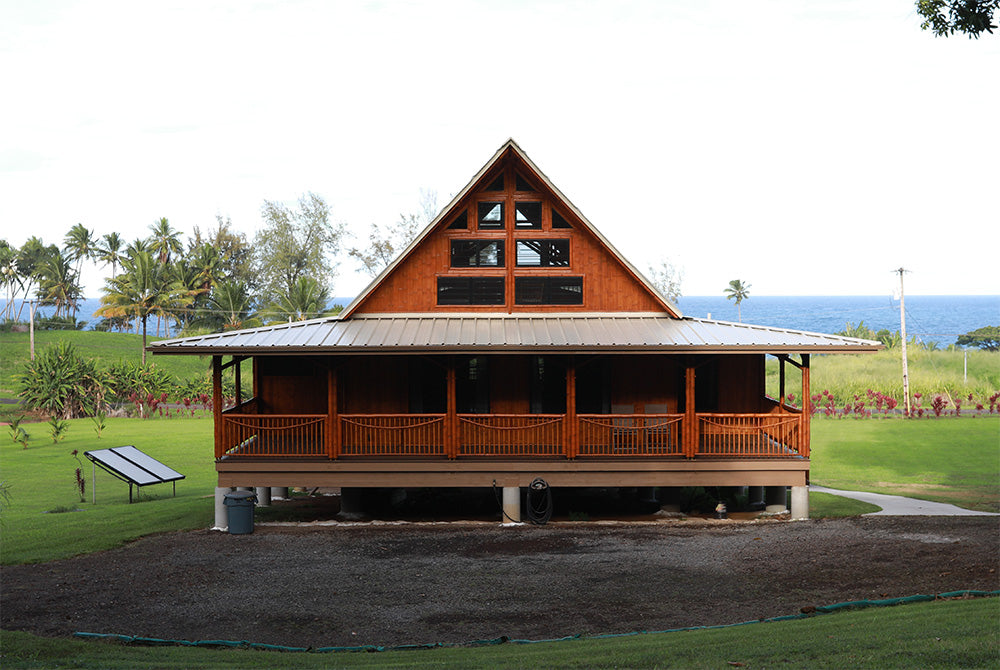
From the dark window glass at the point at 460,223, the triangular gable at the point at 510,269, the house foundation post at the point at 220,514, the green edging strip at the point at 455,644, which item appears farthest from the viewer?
the dark window glass at the point at 460,223

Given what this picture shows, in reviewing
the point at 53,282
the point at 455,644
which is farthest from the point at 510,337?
the point at 53,282

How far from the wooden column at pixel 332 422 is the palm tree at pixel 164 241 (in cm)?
7881

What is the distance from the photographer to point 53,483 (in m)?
26.4

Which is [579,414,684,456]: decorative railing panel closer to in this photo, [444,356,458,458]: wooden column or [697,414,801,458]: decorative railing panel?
[697,414,801,458]: decorative railing panel

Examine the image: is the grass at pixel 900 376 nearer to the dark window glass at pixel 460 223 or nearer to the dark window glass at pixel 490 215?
the dark window glass at pixel 490 215

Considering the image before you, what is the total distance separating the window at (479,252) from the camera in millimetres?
22141

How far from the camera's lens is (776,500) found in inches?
823

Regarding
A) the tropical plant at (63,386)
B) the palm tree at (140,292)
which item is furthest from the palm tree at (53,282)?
the tropical plant at (63,386)

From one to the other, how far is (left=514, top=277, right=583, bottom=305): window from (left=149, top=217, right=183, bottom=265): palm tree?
77999 mm

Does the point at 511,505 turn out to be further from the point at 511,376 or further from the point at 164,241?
the point at 164,241

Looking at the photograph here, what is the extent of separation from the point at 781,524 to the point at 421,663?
11322 millimetres

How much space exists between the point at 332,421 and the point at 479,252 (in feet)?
18.2

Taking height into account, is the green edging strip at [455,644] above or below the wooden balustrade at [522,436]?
below

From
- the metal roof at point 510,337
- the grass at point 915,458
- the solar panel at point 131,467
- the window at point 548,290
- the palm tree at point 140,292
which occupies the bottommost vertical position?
the grass at point 915,458
